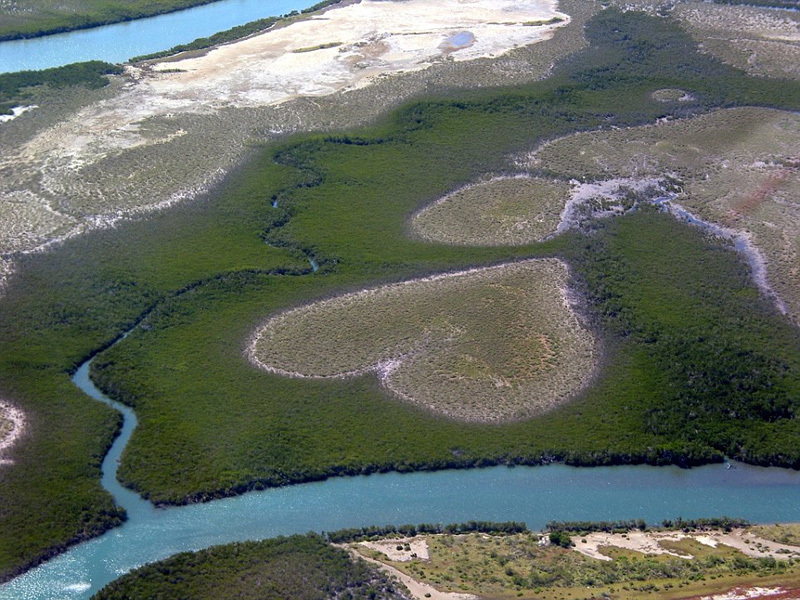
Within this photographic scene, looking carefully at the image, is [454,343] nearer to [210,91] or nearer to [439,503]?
[439,503]

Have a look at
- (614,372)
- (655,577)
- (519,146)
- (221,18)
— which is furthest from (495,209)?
(221,18)

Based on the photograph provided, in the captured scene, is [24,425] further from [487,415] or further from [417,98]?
[417,98]

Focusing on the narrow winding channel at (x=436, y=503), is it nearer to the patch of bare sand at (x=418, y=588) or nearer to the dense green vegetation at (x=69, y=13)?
the patch of bare sand at (x=418, y=588)

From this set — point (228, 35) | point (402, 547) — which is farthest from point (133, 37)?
point (402, 547)

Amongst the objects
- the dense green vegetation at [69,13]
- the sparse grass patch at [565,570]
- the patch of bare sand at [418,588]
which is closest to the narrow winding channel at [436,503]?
the sparse grass patch at [565,570]

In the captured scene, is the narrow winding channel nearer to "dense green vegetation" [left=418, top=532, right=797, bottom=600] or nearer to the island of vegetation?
the island of vegetation

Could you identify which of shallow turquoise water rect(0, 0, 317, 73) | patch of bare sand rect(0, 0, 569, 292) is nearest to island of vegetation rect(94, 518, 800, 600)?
patch of bare sand rect(0, 0, 569, 292)
